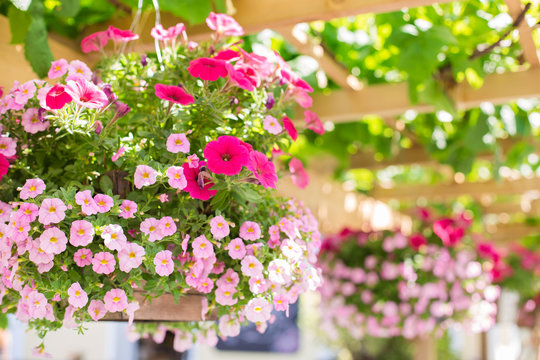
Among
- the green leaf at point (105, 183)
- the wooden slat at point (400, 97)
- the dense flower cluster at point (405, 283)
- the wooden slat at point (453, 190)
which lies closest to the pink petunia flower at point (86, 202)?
the green leaf at point (105, 183)

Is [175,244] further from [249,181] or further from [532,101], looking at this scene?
[532,101]

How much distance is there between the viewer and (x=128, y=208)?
0.84 meters

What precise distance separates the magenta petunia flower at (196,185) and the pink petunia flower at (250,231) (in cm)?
9

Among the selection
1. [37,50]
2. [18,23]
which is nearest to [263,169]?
[37,50]

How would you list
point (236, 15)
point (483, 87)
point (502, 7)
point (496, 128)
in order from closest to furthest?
point (236, 15), point (502, 7), point (483, 87), point (496, 128)

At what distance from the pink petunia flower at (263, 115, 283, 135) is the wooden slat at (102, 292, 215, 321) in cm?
30

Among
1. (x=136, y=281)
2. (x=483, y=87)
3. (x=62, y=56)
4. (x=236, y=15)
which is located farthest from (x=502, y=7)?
(x=136, y=281)

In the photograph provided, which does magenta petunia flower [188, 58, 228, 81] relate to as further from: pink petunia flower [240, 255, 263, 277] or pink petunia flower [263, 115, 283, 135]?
pink petunia flower [240, 255, 263, 277]

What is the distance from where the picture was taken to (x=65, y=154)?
96cm

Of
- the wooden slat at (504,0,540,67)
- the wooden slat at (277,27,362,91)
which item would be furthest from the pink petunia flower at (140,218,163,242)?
the wooden slat at (504,0,540,67)

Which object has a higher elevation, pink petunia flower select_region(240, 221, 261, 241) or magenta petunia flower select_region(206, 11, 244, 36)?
magenta petunia flower select_region(206, 11, 244, 36)

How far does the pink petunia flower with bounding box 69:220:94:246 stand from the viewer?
78 cm

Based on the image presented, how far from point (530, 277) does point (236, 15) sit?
121 inches

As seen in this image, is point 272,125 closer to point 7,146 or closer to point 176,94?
point 176,94
